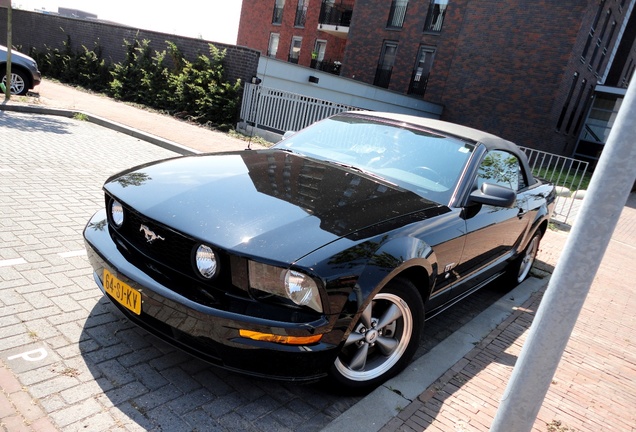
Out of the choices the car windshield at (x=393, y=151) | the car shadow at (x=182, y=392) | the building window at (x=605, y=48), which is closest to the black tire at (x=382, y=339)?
the car shadow at (x=182, y=392)

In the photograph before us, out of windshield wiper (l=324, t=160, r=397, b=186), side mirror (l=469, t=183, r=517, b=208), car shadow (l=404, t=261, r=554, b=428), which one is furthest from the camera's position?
windshield wiper (l=324, t=160, r=397, b=186)

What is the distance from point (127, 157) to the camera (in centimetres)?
803

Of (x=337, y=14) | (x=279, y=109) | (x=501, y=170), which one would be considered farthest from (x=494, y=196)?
(x=337, y=14)

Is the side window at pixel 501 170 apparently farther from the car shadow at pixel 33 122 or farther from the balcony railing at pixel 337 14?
the balcony railing at pixel 337 14

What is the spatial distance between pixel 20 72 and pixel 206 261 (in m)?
12.6

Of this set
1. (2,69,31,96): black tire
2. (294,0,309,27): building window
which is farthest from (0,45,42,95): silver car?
(294,0,309,27): building window

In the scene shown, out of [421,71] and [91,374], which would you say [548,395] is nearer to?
[91,374]

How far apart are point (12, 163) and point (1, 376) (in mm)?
4778

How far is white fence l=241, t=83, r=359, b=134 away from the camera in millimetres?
12508

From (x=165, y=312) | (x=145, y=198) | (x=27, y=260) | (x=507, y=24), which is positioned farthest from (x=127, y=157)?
(x=507, y=24)

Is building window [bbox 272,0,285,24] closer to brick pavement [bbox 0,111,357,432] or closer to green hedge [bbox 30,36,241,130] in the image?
green hedge [bbox 30,36,241,130]

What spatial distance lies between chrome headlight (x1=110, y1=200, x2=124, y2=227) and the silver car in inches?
444

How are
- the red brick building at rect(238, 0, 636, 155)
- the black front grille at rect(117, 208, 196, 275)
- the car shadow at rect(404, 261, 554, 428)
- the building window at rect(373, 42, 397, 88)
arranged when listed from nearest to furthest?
the black front grille at rect(117, 208, 196, 275) < the car shadow at rect(404, 261, 554, 428) < the red brick building at rect(238, 0, 636, 155) < the building window at rect(373, 42, 397, 88)

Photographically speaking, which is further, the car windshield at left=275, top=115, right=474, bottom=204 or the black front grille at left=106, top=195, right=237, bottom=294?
the car windshield at left=275, top=115, right=474, bottom=204
